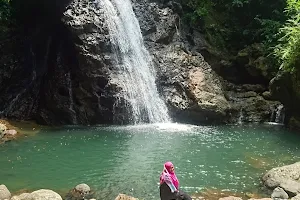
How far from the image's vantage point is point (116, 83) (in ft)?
62.4

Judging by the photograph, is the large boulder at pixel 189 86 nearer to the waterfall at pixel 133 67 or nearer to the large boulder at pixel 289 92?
the waterfall at pixel 133 67

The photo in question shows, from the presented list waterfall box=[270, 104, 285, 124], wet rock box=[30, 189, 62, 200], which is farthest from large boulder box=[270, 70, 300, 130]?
wet rock box=[30, 189, 62, 200]

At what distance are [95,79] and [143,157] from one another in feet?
22.1

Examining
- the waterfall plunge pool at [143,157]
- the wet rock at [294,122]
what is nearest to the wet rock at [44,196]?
the waterfall plunge pool at [143,157]

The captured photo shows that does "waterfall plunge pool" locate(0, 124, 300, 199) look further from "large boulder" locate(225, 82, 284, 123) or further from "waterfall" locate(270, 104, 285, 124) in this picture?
"waterfall" locate(270, 104, 285, 124)

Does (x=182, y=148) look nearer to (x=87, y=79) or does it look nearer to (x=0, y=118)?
(x=87, y=79)

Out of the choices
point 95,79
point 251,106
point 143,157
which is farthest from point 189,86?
point 143,157

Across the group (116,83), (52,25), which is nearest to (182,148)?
(116,83)

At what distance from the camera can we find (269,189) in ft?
34.2

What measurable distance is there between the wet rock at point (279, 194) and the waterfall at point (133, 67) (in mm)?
10018

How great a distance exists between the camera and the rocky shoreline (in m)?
9.09

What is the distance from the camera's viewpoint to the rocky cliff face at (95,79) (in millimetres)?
19047

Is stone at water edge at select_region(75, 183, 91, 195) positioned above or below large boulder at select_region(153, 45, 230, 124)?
below

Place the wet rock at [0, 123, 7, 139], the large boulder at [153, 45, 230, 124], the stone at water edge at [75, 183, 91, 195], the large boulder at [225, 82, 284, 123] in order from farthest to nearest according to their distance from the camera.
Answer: the large boulder at [225, 82, 284, 123]
the large boulder at [153, 45, 230, 124]
the wet rock at [0, 123, 7, 139]
the stone at water edge at [75, 183, 91, 195]
